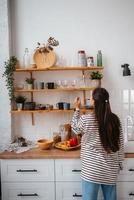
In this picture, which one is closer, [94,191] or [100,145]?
[100,145]

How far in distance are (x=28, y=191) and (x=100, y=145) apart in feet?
3.47

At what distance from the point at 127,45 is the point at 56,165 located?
166 centimetres

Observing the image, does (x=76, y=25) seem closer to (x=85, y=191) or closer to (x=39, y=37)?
(x=39, y=37)

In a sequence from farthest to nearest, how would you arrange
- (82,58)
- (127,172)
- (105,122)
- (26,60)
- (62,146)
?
(26,60)
(82,58)
(62,146)
(127,172)
(105,122)

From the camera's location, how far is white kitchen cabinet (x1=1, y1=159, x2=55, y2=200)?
2.72 m

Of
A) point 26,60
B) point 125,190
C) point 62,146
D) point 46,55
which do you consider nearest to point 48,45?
point 46,55

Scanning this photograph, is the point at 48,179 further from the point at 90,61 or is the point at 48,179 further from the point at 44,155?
the point at 90,61

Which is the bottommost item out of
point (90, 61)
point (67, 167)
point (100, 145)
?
point (67, 167)

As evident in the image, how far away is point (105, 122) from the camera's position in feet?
7.11

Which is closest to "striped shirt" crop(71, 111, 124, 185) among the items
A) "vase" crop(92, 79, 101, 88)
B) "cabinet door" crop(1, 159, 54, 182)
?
"cabinet door" crop(1, 159, 54, 182)

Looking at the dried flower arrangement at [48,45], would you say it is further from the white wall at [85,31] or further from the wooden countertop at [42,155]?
the wooden countertop at [42,155]

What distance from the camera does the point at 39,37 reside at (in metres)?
3.22

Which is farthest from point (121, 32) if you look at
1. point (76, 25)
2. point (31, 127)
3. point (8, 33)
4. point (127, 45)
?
point (31, 127)

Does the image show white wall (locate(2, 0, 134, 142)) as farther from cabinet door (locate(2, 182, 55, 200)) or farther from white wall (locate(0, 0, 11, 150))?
cabinet door (locate(2, 182, 55, 200))
